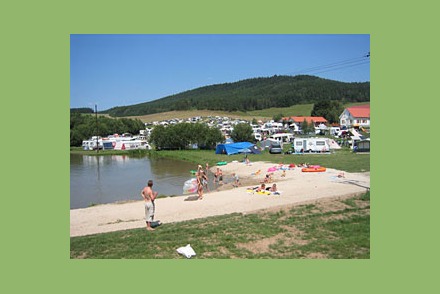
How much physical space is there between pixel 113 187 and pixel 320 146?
58.0 feet

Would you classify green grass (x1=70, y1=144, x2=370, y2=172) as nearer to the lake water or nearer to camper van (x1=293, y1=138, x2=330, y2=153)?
the lake water

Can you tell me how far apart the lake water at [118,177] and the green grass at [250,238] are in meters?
7.24

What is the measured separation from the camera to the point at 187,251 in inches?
279

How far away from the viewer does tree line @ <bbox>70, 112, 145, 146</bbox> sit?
19.8 m

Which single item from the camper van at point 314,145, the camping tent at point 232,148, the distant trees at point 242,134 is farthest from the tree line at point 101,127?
the camper van at point 314,145

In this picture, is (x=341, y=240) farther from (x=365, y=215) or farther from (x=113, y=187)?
(x=113, y=187)

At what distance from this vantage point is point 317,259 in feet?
22.9

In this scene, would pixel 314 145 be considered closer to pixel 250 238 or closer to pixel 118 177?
pixel 118 177

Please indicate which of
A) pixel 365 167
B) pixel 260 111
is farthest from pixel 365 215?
pixel 260 111

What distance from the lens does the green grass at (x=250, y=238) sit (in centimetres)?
718

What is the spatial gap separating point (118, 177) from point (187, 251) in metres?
14.5

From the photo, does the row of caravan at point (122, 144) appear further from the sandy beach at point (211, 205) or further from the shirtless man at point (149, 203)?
the shirtless man at point (149, 203)

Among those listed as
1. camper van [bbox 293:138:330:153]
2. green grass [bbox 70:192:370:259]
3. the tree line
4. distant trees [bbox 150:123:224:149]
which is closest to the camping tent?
distant trees [bbox 150:123:224:149]

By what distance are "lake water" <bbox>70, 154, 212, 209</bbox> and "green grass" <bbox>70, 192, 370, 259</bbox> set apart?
7.24 metres
